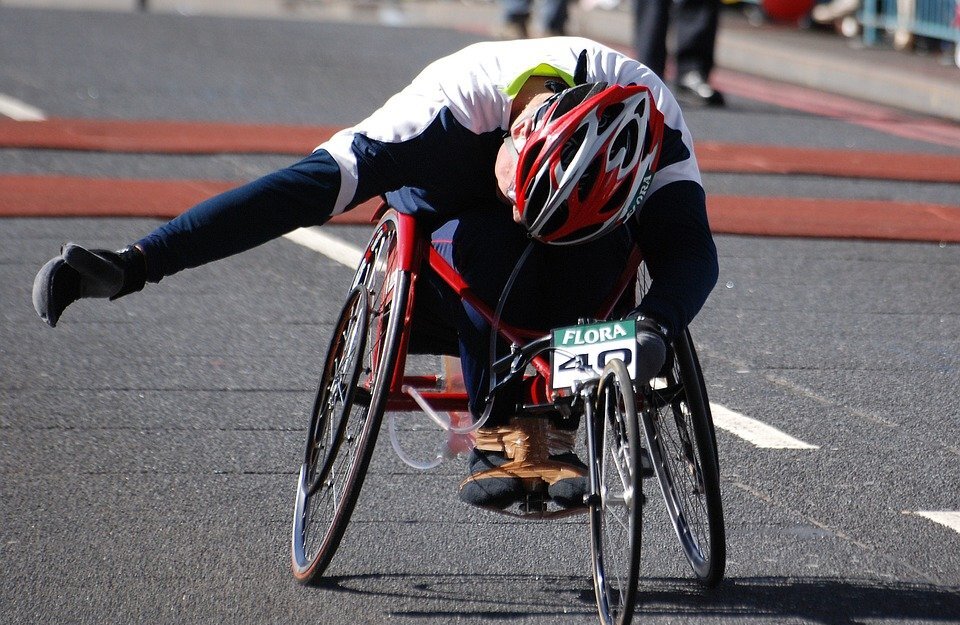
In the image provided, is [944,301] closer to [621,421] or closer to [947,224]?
[947,224]

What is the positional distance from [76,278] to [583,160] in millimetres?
1184

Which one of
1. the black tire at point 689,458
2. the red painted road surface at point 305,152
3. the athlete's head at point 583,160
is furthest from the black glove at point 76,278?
the red painted road surface at point 305,152

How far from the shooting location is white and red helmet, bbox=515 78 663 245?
10.9 feet

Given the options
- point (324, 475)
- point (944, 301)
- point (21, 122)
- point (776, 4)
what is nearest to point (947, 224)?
point (944, 301)

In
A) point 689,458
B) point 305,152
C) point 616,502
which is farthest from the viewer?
point 305,152

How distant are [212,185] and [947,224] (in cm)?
413

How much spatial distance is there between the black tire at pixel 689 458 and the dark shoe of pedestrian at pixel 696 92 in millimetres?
8411

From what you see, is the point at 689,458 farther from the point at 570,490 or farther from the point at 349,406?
the point at 349,406

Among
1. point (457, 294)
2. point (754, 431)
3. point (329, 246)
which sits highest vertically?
point (457, 294)

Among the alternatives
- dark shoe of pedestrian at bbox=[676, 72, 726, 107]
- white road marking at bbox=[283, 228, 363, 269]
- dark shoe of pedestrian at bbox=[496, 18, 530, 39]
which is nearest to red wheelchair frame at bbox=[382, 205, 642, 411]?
white road marking at bbox=[283, 228, 363, 269]

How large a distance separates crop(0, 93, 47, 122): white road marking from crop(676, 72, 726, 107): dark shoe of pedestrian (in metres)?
4.95

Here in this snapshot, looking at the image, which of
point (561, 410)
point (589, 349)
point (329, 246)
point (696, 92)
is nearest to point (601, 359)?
point (589, 349)

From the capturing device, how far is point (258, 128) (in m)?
10.3

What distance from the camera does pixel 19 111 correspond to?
419 inches
